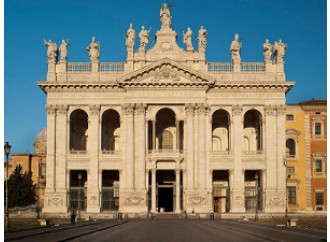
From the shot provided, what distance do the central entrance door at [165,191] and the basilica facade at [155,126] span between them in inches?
11.3

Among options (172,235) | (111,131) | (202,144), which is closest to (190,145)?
(202,144)

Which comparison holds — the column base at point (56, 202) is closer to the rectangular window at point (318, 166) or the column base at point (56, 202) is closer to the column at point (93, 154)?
the column at point (93, 154)

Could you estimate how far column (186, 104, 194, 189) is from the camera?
67375mm

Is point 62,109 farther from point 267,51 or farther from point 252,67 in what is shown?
point 267,51

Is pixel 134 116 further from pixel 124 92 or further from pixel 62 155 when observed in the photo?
pixel 62 155

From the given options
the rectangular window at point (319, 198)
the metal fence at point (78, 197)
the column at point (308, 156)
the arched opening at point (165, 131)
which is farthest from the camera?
the column at point (308, 156)

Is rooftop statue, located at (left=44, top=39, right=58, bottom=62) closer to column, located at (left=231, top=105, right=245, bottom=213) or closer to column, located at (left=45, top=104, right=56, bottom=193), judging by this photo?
column, located at (left=45, top=104, right=56, bottom=193)

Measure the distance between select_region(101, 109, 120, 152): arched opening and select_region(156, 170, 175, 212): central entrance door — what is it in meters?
6.06

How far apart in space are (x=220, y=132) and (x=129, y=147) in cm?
1125

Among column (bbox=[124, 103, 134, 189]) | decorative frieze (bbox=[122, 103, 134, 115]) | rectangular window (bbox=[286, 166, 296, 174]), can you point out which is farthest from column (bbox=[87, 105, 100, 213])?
rectangular window (bbox=[286, 166, 296, 174])

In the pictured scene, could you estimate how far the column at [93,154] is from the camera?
2657 inches

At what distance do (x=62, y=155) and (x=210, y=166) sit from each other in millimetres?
15235

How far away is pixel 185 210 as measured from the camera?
65812 millimetres

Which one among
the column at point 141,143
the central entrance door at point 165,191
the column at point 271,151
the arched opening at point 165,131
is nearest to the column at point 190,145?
the central entrance door at point 165,191
